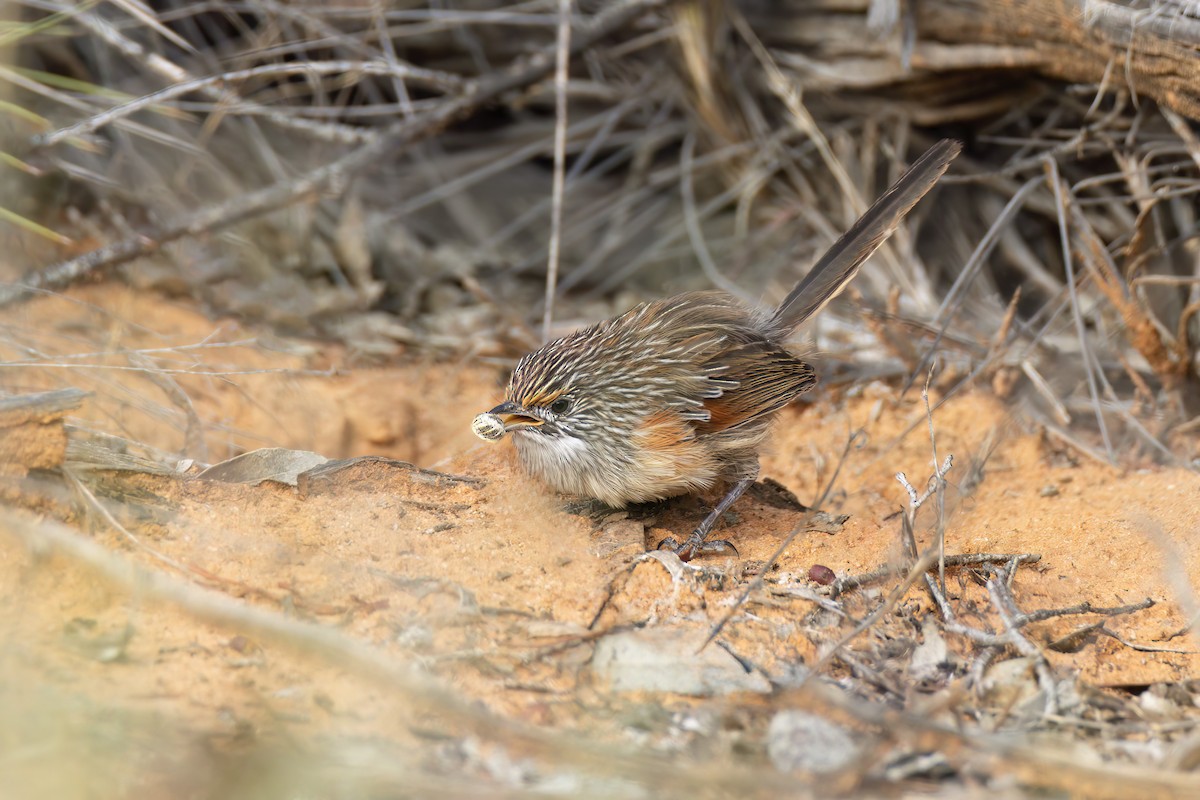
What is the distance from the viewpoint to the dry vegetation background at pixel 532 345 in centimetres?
283

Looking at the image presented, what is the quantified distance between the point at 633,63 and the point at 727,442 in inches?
150

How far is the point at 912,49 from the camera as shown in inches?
239

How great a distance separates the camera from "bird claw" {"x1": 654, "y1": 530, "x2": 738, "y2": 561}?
166 inches

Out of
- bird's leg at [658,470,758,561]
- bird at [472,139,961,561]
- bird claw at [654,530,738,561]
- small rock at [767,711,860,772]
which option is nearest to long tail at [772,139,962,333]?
bird at [472,139,961,561]

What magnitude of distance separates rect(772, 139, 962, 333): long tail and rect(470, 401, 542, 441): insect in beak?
1333mm

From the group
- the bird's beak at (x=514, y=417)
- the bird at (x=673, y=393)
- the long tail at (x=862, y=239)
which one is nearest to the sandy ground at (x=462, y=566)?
the bird at (x=673, y=393)

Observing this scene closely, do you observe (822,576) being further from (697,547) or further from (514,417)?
(514,417)

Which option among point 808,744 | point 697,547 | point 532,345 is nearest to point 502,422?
point 697,547

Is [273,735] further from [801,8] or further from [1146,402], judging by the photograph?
[801,8]

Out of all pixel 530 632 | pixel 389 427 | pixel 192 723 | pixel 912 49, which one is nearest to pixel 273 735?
pixel 192 723

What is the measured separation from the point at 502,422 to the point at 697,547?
91cm

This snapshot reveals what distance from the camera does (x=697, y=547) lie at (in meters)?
4.27

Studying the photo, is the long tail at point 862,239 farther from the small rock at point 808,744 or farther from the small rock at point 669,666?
the small rock at point 808,744

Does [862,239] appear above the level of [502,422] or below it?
above
